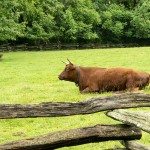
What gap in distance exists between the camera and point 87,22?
59438 millimetres

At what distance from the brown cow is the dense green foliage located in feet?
96.6

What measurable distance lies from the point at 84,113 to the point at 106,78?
27.0ft

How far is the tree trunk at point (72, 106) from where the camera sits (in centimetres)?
554

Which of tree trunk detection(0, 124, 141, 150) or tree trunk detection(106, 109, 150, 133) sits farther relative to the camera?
tree trunk detection(106, 109, 150, 133)

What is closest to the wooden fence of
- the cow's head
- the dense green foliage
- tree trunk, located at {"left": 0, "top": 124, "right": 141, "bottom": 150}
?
tree trunk, located at {"left": 0, "top": 124, "right": 141, "bottom": 150}

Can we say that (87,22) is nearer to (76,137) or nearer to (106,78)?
(106,78)

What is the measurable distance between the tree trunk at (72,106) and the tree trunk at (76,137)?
26 cm

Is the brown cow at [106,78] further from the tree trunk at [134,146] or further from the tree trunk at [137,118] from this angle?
the tree trunk at [137,118]

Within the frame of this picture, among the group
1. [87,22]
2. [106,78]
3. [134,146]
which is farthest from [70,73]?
[87,22]

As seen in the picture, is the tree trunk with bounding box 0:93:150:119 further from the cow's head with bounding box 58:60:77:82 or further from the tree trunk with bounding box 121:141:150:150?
the cow's head with bounding box 58:60:77:82

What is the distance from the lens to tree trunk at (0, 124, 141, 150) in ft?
17.6

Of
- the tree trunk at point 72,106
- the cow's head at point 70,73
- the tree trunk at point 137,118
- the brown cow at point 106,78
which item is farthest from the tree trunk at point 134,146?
the cow's head at point 70,73

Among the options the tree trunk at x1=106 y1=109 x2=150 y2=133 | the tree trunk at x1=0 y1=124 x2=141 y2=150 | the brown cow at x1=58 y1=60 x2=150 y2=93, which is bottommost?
the brown cow at x1=58 y1=60 x2=150 y2=93

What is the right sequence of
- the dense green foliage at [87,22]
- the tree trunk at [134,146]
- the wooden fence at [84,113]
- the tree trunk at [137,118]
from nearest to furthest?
the wooden fence at [84,113] → the tree trunk at [137,118] → the tree trunk at [134,146] → the dense green foliage at [87,22]
